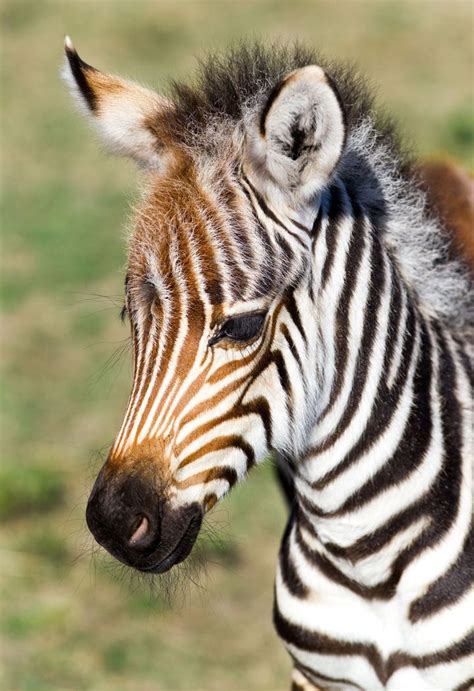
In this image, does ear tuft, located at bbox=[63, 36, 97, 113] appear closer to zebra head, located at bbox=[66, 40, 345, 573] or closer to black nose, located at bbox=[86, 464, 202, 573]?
zebra head, located at bbox=[66, 40, 345, 573]

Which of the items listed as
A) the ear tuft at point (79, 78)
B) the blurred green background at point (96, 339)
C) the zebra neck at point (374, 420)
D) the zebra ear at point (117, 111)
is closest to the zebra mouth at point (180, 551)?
the blurred green background at point (96, 339)

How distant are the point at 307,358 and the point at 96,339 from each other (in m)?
6.20

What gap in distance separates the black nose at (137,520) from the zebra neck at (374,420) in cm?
54

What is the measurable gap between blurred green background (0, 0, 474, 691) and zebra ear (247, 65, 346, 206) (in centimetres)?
78

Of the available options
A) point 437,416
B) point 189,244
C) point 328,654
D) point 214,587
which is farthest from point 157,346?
point 214,587

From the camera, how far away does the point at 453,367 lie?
343cm

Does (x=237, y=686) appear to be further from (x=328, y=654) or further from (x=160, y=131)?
(x=160, y=131)

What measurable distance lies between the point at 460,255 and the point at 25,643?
3.50m

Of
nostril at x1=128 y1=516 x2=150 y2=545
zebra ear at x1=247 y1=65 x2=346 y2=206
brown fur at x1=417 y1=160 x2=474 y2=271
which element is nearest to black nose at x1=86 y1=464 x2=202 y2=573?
nostril at x1=128 y1=516 x2=150 y2=545

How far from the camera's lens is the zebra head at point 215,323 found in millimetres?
2863

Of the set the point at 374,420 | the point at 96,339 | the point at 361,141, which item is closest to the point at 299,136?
the point at 361,141

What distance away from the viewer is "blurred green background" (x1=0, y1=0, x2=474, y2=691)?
5738 millimetres

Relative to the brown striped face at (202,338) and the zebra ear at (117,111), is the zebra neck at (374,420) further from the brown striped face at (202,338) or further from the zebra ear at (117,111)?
the zebra ear at (117,111)

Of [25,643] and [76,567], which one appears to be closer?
[25,643]
